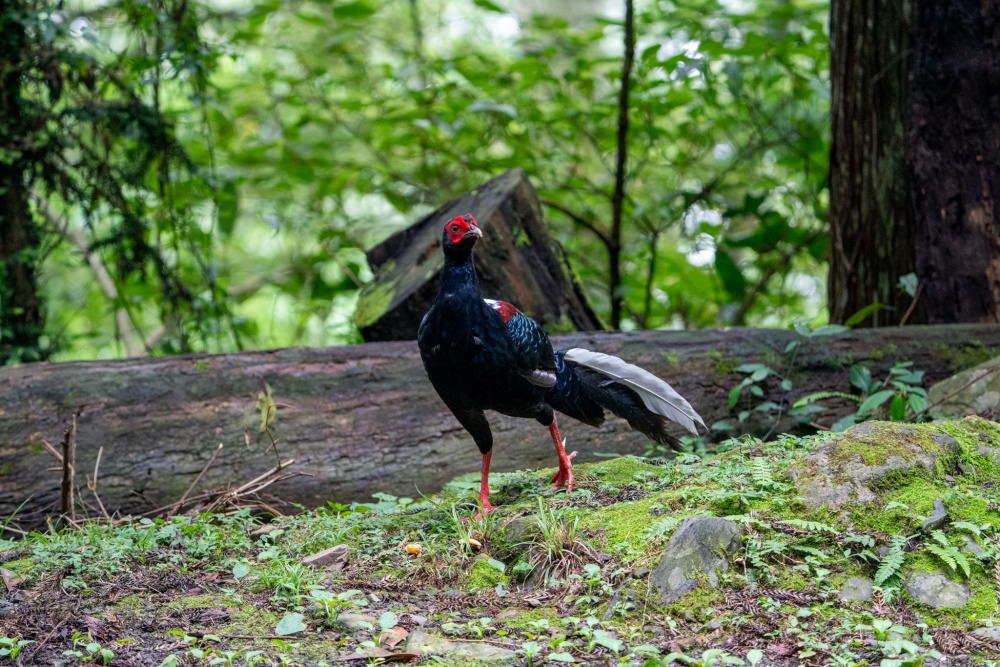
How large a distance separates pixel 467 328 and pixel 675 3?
417cm

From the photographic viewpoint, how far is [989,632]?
2.79m

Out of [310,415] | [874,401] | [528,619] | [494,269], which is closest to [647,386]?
[874,401]

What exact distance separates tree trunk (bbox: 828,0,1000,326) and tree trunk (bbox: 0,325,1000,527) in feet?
2.06

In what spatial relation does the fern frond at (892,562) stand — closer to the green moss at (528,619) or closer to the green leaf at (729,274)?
the green moss at (528,619)

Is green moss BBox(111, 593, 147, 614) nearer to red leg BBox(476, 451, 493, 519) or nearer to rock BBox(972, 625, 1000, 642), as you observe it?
red leg BBox(476, 451, 493, 519)

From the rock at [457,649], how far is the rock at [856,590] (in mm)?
1084

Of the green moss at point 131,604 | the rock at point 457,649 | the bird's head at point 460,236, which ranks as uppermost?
the bird's head at point 460,236

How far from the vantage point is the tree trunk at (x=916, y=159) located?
5.92 meters

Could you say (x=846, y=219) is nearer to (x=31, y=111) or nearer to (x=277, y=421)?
(x=277, y=421)

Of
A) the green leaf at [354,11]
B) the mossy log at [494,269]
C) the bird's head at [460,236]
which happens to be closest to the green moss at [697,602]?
the bird's head at [460,236]

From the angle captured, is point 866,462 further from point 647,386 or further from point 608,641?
point 608,641

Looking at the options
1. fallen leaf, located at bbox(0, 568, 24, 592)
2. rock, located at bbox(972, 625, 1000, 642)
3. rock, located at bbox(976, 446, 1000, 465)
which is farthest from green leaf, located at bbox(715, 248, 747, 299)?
fallen leaf, located at bbox(0, 568, 24, 592)

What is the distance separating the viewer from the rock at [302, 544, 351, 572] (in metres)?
3.56

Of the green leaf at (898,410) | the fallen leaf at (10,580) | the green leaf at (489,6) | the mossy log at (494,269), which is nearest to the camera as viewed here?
the fallen leaf at (10,580)
